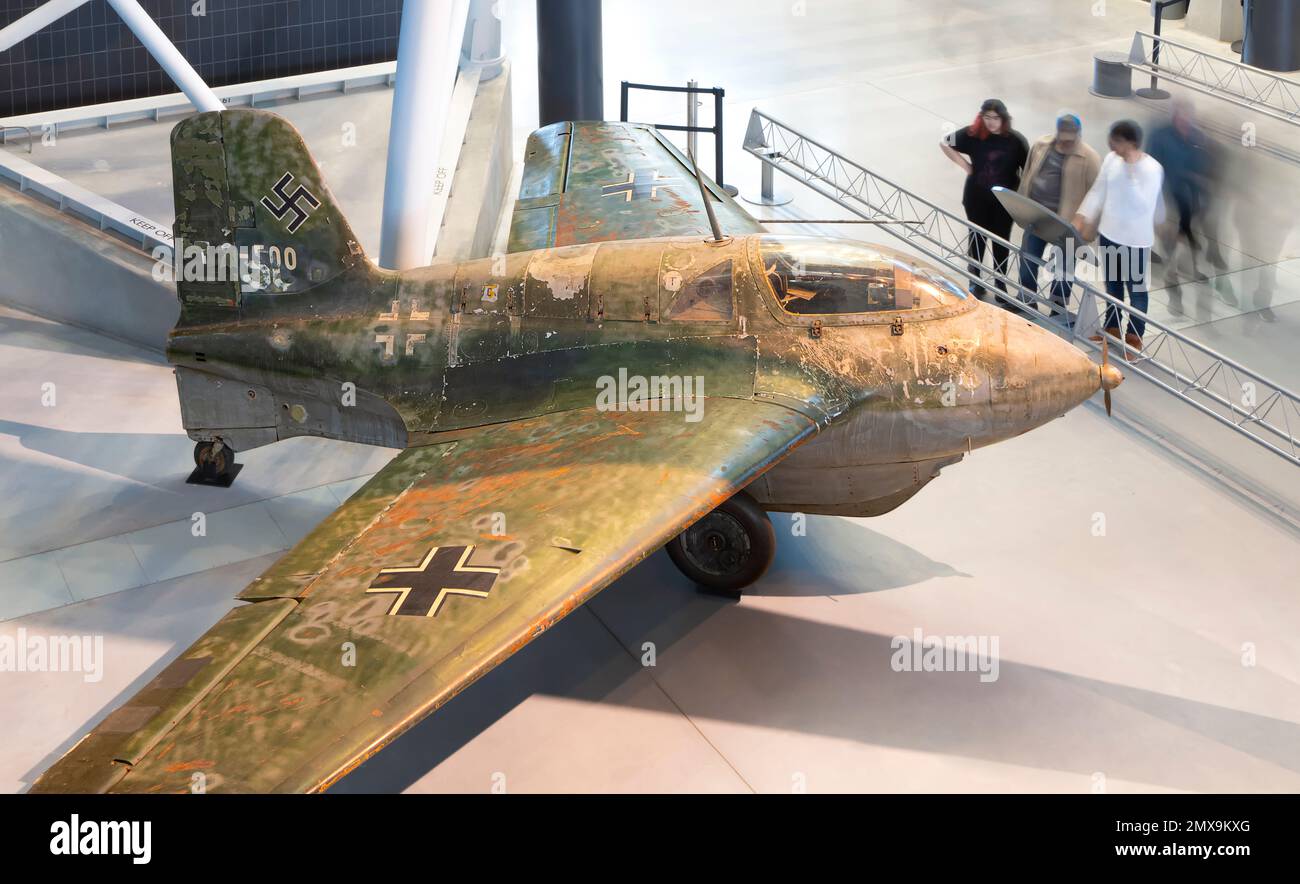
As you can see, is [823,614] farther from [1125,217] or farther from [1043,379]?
[1125,217]

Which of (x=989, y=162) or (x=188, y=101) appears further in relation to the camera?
(x=188, y=101)

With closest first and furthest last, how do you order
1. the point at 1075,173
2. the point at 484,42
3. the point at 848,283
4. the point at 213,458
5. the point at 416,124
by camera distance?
the point at 848,283 < the point at 416,124 < the point at 213,458 < the point at 1075,173 < the point at 484,42

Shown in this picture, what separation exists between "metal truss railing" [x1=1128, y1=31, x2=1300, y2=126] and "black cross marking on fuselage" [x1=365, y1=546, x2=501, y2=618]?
1481 centimetres

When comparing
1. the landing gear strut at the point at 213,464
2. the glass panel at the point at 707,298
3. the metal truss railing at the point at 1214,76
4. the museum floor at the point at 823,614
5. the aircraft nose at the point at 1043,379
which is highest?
the metal truss railing at the point at 1214,76

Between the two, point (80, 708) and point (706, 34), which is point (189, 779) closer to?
point (80, 708)

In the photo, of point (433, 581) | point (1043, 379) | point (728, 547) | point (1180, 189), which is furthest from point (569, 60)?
point (433, 581)

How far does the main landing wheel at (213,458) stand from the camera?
12.1 metres

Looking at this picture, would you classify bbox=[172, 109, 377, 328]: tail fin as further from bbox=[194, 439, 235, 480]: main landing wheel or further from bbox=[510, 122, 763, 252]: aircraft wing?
bbox=[510, 122, 763, 252]: aircraft wing

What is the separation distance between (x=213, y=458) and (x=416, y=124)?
12.2 ft

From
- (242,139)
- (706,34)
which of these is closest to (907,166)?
(706,34)

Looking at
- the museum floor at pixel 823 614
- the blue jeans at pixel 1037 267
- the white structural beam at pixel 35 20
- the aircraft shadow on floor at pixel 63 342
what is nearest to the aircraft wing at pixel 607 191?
the museum floor at pixel 823 614

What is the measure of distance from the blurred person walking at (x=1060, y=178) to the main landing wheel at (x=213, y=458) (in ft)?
27.5

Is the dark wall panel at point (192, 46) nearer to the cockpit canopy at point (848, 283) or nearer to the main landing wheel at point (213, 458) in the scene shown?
the main landing wheel at point (213, 458)

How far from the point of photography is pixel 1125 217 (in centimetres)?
1341
